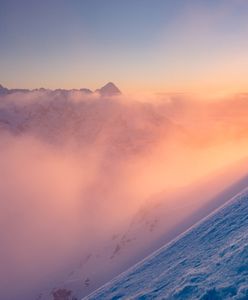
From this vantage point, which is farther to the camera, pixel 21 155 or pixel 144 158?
pixel 21 155

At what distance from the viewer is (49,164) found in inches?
5945

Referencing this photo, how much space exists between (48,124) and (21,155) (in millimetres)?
27126

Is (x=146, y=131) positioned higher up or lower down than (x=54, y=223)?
higher up

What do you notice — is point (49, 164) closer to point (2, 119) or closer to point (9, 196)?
point (9, 196)

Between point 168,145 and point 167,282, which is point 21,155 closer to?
point 168,145

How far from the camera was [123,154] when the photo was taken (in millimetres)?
130500

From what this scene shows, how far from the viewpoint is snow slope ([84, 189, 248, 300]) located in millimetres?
6199

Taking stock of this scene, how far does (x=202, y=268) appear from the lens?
7281 mm

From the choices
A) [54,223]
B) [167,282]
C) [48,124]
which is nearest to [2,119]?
[48,124]

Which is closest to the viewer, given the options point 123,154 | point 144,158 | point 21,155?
point 144,158

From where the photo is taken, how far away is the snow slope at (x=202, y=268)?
6199mm

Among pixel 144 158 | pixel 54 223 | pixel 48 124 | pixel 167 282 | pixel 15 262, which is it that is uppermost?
pixel 48 124

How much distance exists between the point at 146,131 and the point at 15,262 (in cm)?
11542

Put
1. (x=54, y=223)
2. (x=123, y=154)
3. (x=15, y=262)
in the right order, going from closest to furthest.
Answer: (x=15, y=262), (x=54, y=223), (x=123, y=154)
